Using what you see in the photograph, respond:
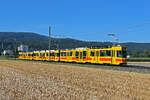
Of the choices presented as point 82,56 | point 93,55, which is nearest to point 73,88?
point 93,55

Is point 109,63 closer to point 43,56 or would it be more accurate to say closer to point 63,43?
point 43,56

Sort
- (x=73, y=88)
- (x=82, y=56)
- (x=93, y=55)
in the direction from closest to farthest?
(x=73, y=88)
(x=93, y=55)
(x=82, y=56)

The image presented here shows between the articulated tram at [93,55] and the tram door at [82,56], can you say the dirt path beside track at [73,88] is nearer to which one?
the articulated tram at [93,55]

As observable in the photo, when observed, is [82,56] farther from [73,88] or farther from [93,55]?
[73,88]

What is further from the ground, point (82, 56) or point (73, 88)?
point (82, 56)

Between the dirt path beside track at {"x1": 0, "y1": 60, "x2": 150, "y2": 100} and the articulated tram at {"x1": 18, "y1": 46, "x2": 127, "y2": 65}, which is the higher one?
the articulated tram at {"x1": 18, "y1": 46, "x2": 127, "y2": 65}

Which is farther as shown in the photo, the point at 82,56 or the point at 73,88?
the point at 82,56

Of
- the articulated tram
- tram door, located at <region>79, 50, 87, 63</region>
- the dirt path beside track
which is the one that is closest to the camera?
the dirt path beside track

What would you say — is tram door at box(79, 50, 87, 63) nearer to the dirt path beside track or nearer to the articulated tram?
the articulated tram

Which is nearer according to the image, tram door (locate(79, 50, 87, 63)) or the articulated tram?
the articulated tram

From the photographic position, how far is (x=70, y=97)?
9.49m

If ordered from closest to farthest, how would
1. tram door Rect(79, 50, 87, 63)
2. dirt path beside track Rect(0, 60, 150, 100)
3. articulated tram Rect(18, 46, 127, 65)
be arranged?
1. dirt path beside track Rect(0, 60, 150, 100)
2. articulated tram Rect(18, 46, 127, 65)
3. tram door Rect(79, 50, 87, 63)

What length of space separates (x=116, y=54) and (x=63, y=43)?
136551 mm

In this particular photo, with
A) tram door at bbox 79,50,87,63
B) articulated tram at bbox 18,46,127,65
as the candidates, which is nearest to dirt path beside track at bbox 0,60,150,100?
articulated tram at bbox 18,46,127,65
